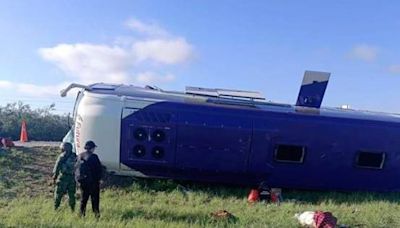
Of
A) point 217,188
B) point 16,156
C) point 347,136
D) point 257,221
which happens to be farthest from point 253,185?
point 16,156

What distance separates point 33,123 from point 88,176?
52.2 feet

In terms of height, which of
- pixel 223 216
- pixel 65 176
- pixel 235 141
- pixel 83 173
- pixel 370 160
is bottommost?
pixel 223 216

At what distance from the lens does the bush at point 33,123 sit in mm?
22078

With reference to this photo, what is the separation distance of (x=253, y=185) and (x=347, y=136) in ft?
8.00

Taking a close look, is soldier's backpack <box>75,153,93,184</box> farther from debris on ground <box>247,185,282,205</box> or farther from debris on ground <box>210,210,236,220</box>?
debris on ground <box>247,185,282,205</box>

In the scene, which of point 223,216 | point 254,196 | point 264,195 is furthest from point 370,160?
point 223,216

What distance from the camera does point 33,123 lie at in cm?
2317

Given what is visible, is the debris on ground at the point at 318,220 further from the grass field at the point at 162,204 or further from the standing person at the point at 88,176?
the standing person at the point at 88,176

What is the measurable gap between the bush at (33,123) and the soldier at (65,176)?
1371cm

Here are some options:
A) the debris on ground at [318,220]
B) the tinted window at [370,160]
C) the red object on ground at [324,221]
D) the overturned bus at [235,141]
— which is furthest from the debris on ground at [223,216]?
the tinted window at [370,160]

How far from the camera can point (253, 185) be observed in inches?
456

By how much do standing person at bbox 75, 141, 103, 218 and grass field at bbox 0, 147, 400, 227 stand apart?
0.69 feet

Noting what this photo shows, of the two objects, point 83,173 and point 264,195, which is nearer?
point 83,173

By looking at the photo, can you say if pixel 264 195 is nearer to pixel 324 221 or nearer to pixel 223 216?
pixel 223 216
